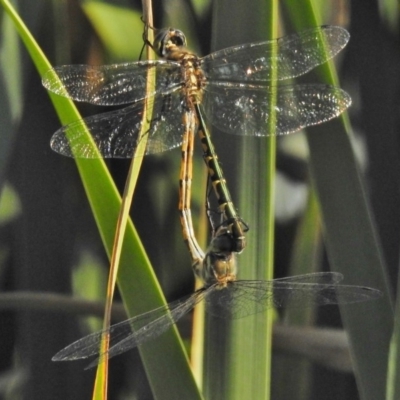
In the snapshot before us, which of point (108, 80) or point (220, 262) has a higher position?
point (108, 80)

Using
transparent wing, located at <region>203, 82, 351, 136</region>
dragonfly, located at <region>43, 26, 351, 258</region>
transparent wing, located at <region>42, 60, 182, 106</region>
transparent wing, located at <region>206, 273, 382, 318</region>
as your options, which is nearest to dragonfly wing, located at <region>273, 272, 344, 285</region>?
transparent wing, located at <region>206, 273, 382, 318</region>

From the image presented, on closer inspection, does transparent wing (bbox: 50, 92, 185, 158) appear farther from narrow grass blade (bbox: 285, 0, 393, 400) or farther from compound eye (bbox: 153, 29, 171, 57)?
narrow grass blade (bbox: 285, 0, 393, 400)

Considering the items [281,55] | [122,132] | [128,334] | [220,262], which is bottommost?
[128,334]

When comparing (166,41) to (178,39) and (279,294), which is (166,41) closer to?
(178,39)

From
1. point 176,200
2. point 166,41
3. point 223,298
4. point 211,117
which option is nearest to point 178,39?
point 166,41

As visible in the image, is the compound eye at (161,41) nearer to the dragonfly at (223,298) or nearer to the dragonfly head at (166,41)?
the dragonfly head at (166,41)

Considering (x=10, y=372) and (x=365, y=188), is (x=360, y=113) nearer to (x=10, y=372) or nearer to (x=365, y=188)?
(x=365, y=188)
